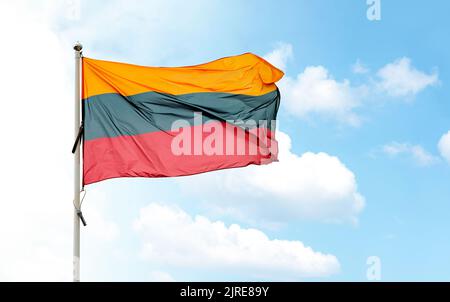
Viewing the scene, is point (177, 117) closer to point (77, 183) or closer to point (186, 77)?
point (186, 77)

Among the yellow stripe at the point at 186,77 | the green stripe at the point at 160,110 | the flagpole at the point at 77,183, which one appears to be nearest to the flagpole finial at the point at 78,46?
the flagpole at the point at 77,183

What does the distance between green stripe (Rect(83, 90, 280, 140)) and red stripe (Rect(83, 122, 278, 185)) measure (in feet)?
0.68

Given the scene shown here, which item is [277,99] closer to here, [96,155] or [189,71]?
[189,71]

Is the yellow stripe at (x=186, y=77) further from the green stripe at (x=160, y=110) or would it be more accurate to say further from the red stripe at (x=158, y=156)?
the red stripe at (x=158, y=156)

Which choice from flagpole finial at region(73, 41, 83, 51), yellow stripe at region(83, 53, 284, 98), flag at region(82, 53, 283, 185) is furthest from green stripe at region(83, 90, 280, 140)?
flagpole finial at region(73, 41, 83, 51)

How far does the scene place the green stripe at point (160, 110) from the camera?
1419cm

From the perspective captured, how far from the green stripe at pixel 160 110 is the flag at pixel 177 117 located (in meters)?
0.02

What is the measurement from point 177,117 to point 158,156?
47.8 inches

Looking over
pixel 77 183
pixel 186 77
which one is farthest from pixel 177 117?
pixel 77 183

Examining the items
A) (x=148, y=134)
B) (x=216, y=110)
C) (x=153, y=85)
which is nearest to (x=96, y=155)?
(x=148, y=134)

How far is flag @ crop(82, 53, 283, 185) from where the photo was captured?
46.4ft

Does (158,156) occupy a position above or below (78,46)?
below

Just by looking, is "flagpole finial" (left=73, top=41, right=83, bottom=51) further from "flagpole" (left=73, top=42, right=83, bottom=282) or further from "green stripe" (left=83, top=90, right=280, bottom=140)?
"green stripe" (left=83, top=90, right=280, bottom=140)

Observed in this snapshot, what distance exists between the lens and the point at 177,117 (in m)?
15.3
